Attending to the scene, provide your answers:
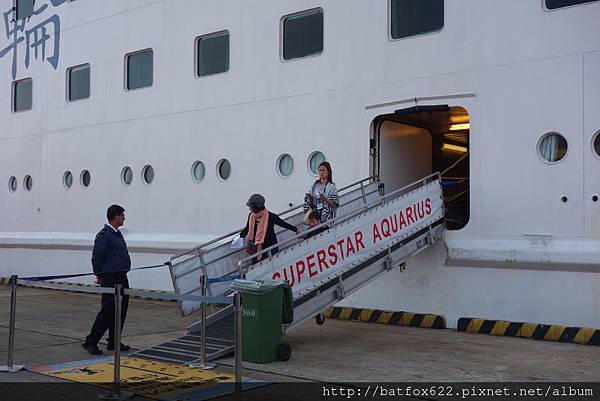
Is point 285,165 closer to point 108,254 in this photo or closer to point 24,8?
point 108,254

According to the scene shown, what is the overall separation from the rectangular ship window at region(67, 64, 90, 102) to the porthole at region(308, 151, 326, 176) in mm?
6495

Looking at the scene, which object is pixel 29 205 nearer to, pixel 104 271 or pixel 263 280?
pixel 104 271

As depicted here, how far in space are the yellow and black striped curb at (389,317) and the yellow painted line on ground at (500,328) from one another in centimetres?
80

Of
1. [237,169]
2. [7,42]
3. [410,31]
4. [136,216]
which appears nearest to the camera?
[410,31]

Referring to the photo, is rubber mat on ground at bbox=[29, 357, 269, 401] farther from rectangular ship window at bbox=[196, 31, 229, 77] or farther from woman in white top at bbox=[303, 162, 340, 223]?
rectangular ship window at bbox=[196, 31, 229, 77]

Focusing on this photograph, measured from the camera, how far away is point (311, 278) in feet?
27.3

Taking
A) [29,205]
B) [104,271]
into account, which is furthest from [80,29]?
[104,271]

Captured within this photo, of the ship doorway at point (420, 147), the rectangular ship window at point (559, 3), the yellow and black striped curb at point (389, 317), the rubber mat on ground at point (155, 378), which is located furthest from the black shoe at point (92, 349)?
the rectangular ship window at point (559, 3)

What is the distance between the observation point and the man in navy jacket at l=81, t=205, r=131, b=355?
26.4ft

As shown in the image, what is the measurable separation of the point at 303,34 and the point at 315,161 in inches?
86.3

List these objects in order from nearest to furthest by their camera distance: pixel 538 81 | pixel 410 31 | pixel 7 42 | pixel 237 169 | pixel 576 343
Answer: pixel 576 343 < pixel 538 81 < pixel 410 31 < pixel 237 169 < pixel 7 42

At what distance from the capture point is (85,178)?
51.0ft

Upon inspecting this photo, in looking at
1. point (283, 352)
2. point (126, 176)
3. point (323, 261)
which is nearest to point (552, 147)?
point (323, 261)

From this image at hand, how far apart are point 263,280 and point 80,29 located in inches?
411
